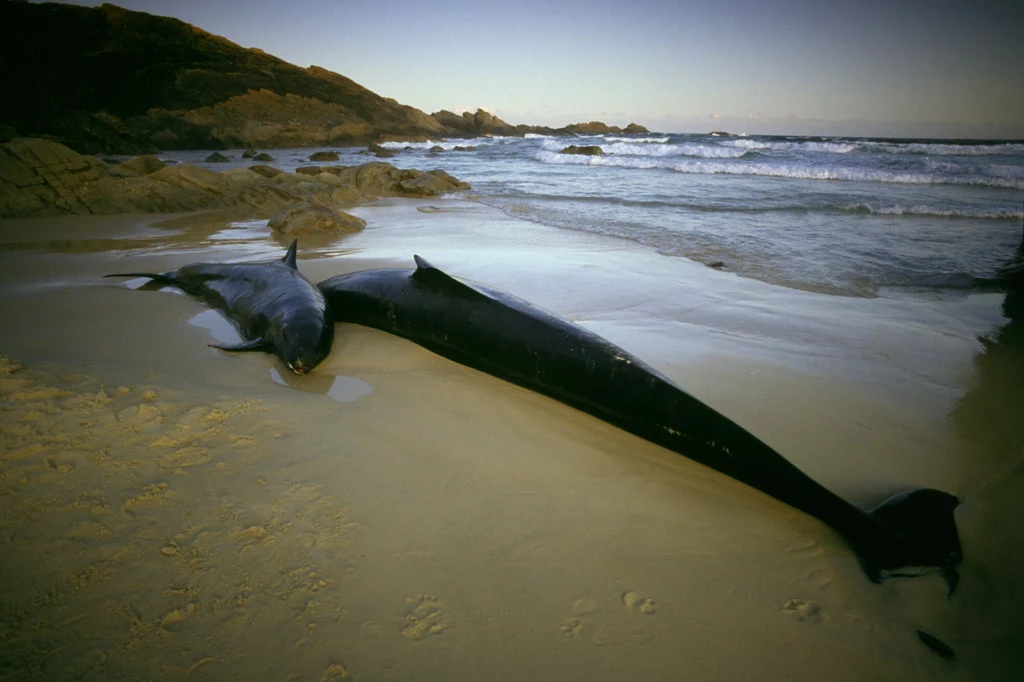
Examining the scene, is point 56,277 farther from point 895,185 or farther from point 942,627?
point 895,185

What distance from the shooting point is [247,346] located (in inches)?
130

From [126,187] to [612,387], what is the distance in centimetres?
1233

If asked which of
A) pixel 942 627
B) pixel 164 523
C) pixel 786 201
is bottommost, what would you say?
pixel 942 627

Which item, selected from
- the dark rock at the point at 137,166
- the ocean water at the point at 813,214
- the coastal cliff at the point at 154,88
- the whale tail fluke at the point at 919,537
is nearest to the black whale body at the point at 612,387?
the whale tail fluke at the point at 919,537

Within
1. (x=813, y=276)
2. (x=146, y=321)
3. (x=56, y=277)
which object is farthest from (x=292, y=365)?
(x=813, y=276)

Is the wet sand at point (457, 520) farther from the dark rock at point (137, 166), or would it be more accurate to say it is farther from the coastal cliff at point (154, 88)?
the coastal cliff at point (154, 88)

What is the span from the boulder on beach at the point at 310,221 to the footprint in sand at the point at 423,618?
7893 mm

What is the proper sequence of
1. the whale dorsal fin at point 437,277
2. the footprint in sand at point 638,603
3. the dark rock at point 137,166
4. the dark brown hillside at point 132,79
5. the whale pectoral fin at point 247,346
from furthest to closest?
the dark brown hillside at point 132,79 → the dark rock at point 137,166 → the whale pectoral fin at point 247,346 → the whale dorsal fin at point 437,277 → the footprint in sand at point 638,603

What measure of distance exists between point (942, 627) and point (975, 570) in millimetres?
360

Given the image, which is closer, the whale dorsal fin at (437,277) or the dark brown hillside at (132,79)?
the whale dorsal fin at (437,277)

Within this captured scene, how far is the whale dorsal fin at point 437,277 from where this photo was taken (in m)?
3.15

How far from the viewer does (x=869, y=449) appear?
7.79ft

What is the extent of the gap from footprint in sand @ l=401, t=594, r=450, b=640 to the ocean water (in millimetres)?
5263

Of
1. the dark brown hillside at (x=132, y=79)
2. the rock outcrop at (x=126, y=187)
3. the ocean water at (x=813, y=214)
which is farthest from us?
the dark brown hillside at (x=132, y=79)
